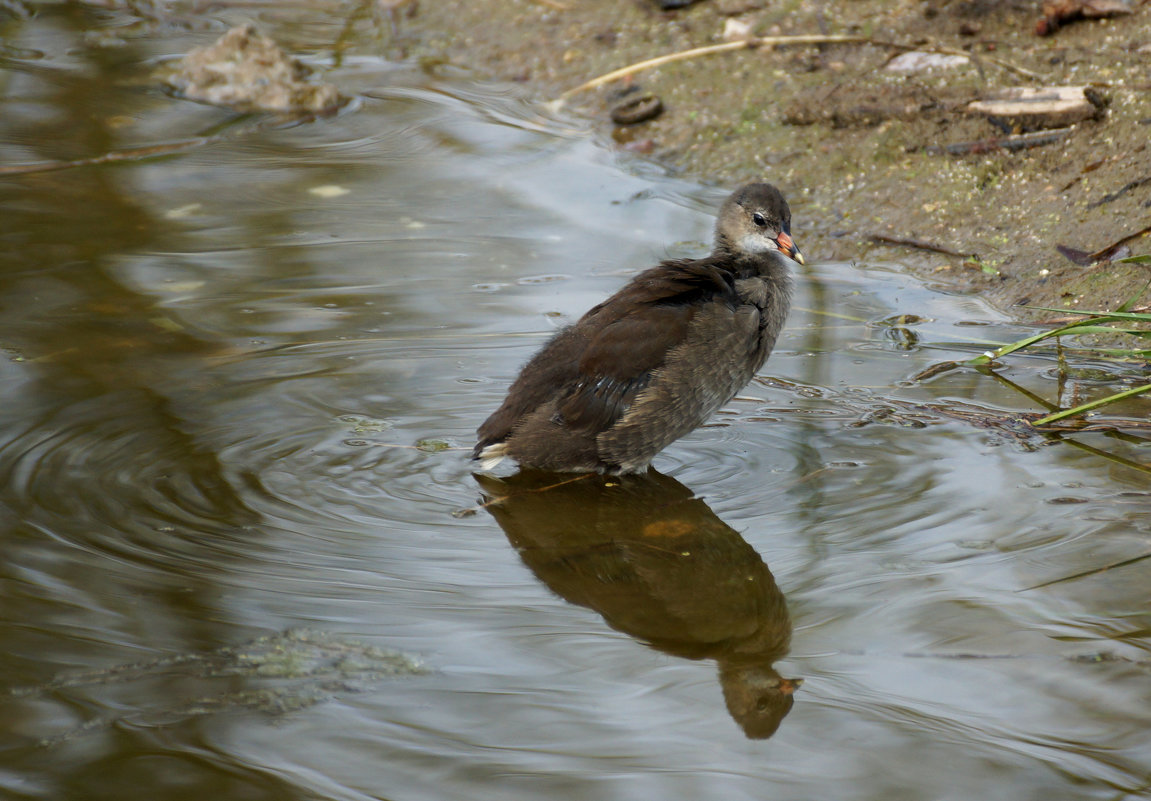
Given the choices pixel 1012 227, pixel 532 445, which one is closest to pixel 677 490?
pixel 532 445

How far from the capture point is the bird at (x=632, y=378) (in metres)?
4.38

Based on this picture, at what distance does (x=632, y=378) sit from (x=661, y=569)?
0.95 metres

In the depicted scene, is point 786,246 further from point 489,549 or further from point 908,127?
→ point 908,127

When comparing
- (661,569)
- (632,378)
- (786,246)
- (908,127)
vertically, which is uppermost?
(908,127)

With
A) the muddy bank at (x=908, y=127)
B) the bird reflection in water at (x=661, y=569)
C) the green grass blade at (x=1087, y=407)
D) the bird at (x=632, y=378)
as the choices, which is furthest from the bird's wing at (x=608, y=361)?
the muddy bank at (x=908, y=127)

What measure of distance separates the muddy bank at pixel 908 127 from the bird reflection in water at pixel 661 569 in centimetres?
235

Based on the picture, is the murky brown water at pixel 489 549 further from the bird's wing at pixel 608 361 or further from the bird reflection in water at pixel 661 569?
the bird's wing at pixel 608 361

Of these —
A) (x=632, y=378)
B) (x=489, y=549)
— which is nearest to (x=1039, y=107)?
(x=632, y=378)

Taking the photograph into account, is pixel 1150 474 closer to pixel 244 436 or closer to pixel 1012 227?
pixel 1012 227

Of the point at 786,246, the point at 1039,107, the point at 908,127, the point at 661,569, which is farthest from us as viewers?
the point at 908,127

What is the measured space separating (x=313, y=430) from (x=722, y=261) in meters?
1.75

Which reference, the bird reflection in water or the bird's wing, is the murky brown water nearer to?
the bird reflection in water

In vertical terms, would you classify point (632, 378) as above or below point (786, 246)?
below

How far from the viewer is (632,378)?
4457 millimetres
